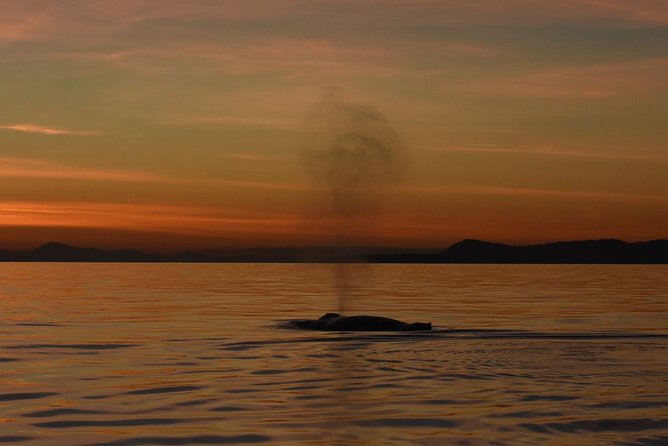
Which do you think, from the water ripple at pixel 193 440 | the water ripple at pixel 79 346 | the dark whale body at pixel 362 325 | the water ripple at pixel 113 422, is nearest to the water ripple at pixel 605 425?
the water ripple at pixel 193 440

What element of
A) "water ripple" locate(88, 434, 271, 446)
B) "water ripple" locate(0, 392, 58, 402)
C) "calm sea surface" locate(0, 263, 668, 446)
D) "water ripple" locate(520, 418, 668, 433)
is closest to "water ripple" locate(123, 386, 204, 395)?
"calm sea surface" locate(0, 263, 668, 446)

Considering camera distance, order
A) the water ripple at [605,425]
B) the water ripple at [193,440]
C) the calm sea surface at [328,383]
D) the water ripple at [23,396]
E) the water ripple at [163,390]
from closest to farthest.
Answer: the water ripple at [193,440] → the calm sea surface at [328,383] → the water ripple at [605,425] → the water ripple at [23,396] → the water ripple at [163,390]

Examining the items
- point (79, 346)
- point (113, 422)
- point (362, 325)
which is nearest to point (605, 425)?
point (113, 422)

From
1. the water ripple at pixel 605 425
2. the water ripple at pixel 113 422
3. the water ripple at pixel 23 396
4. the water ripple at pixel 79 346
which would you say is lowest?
the water ripple at pixel 605 425

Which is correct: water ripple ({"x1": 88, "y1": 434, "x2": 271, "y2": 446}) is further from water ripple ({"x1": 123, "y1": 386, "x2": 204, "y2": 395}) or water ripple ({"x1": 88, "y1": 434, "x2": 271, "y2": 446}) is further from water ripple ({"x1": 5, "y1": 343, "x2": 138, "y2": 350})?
water ripple ({"x1": 5, "y1": 343, "x2": 138, "y2": 350})

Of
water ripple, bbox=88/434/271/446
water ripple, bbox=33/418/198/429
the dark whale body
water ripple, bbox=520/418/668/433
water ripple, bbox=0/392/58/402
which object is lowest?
water ripple, bbox=520/418/668/433

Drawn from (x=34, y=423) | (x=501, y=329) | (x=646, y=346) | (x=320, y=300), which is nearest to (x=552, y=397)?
(x=34, y=423)

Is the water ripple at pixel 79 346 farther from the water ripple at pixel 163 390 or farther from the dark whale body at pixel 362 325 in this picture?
the dark whale body at pixel 362 325

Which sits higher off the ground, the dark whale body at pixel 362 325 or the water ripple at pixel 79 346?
the dark whale body at pixel 362 325

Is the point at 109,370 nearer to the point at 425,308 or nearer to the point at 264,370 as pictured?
the point at 264,370

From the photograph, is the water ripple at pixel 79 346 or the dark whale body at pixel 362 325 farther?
the dark whale body at pixel 362 325

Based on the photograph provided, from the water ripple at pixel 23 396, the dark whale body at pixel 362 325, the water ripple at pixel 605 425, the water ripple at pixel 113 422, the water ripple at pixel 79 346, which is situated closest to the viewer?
the water ripple at pixel 605 425

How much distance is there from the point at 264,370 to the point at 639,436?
42.8 feet

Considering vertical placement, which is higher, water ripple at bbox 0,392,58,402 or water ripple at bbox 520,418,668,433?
water ripple at bbox 0,392,58,402
